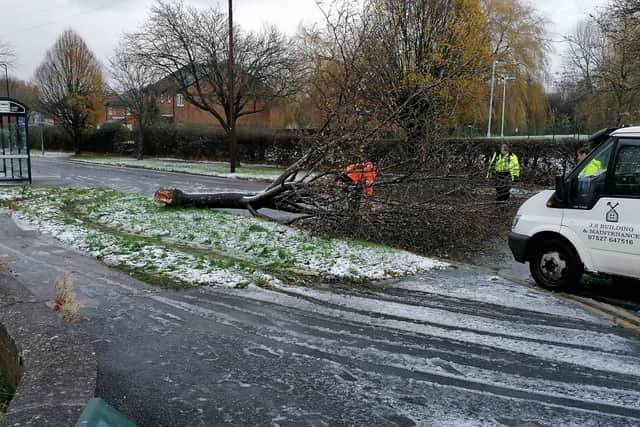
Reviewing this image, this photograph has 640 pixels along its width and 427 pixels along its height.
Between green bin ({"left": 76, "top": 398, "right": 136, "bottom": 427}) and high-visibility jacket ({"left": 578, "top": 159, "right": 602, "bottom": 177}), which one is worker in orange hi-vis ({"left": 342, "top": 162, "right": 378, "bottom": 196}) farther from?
green bin ({"left": 76, "top": 398, "right": 136, "bottom": 427})

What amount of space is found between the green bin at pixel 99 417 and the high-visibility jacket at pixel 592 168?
665cm

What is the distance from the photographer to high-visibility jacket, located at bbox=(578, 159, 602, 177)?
7133 millimetres

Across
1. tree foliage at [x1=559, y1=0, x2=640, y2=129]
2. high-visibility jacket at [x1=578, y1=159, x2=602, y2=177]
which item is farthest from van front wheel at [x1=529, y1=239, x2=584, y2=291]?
tree foliage at [x1=559, y1=0, x2=640, y2=129]

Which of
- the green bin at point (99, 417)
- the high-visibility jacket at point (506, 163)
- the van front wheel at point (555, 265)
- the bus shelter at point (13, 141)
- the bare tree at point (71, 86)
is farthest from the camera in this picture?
the bare tree at point (71, 86)

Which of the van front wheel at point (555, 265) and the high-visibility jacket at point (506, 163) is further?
the high-visibility jacket at point (506, 163)

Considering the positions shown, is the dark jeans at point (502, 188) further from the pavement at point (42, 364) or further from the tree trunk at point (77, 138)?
the tree trunk at point (77, 138)

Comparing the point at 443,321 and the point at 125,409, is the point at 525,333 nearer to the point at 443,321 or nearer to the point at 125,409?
the point at 443,321

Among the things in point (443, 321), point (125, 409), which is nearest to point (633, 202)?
point (443, 321)

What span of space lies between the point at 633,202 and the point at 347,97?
5.65 metres

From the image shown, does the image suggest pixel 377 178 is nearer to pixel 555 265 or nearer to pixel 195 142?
pixel 555 265

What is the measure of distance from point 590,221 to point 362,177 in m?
4.27

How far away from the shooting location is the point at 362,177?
10320mm

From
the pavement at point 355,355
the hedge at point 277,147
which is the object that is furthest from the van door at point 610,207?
the hedge at point 277,147

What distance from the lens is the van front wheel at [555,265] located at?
7.36 metres
